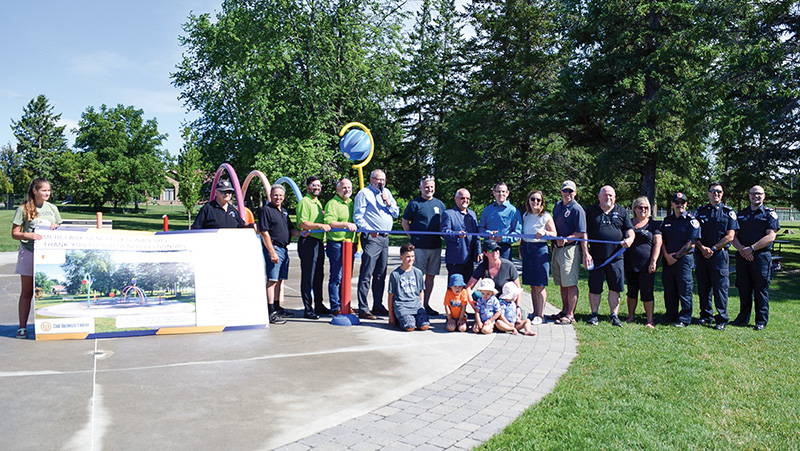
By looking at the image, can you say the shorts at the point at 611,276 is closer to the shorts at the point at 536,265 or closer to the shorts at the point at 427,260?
the shorts at the point at 536,265

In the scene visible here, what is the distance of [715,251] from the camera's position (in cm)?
784

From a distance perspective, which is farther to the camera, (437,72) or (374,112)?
(437,72)

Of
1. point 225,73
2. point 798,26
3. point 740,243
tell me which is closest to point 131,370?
point 740,243

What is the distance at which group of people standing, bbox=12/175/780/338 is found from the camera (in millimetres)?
7680

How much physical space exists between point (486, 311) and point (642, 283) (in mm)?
2311

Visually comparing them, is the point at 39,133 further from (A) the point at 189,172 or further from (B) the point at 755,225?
(B) the point at 755,225

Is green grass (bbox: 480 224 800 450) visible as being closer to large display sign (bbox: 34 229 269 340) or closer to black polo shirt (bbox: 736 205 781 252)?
black polo shirt (bbox: 736 205 781 252)

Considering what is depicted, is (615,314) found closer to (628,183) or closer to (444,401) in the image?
(444,401)

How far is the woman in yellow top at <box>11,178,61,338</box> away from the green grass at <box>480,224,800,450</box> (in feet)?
18.8

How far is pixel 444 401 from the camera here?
15.2ft

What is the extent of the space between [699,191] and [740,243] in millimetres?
20968

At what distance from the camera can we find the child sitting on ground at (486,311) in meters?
7.10

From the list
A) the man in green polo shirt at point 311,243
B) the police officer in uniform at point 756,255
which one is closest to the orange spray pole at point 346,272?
the man in green polo shirt at point 311,243

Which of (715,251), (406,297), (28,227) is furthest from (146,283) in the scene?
(715,251)
